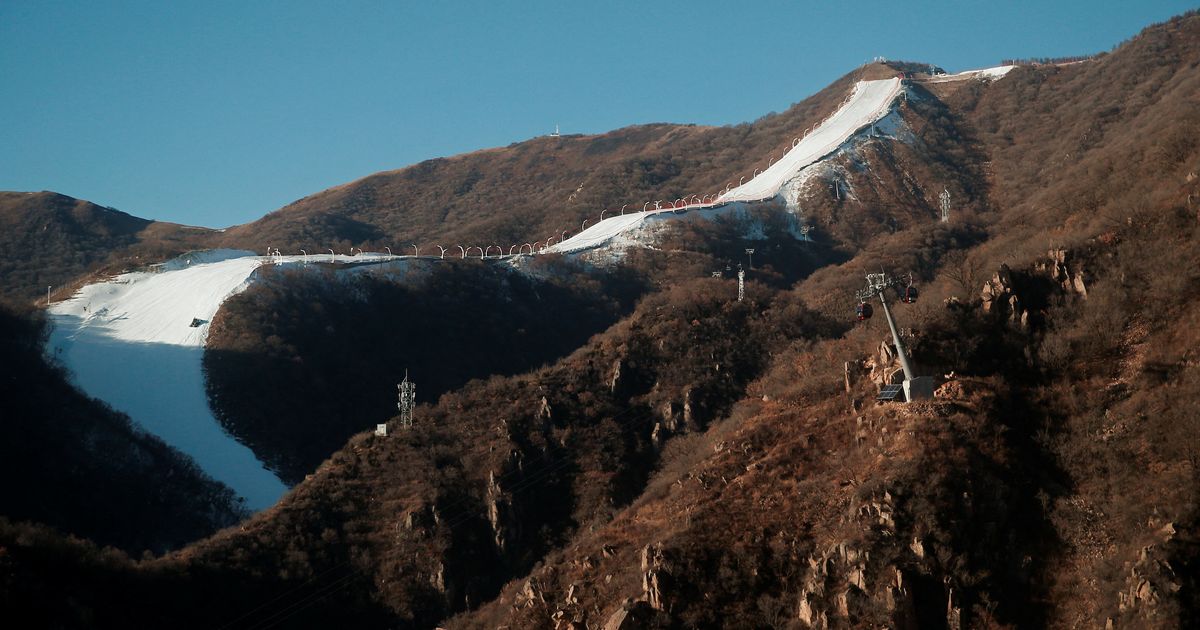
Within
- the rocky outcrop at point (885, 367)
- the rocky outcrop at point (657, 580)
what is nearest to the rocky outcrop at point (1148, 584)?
the rocky outcrop at point (885, 367)

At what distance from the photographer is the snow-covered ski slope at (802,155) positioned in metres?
92.4

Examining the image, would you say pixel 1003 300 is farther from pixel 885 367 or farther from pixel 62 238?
pixel 62 238

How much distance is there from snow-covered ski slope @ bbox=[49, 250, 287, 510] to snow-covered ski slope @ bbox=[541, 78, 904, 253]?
27.4 m

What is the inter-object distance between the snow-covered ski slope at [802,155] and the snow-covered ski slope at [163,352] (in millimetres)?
27441

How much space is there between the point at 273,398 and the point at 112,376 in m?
9.81

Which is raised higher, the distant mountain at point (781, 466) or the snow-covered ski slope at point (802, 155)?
the snow-covered ski slope at point (802, 155)

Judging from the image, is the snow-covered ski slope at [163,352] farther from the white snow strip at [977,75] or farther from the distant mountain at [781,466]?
the white snow strip at [977,75]

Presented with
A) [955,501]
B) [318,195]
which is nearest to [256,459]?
[955,501]

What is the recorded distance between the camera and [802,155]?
109500 millimetres

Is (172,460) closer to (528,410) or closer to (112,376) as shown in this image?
(112,376)

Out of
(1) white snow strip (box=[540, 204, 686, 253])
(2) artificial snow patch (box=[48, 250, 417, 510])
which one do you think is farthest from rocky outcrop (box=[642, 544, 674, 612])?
(1) white snow strip (box=[540, 204, 686, 253])

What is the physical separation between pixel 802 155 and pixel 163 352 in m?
66.3

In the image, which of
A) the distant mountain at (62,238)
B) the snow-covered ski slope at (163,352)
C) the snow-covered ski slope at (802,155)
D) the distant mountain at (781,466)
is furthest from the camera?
the distant mountain at (62,238)

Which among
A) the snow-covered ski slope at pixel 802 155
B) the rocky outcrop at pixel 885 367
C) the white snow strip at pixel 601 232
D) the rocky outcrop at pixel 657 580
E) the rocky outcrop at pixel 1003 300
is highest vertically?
the snow-covered ski slope at pixel 802 155
